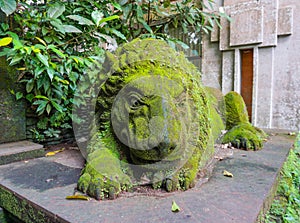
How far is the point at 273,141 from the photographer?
3176 millimetres

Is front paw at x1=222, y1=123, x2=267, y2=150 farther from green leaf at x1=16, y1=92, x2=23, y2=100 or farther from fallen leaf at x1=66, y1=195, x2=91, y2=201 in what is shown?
green leaf at x1=16, y1=92, x2=23, y2=100

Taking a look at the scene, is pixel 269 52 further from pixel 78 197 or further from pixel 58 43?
pixel 78 197

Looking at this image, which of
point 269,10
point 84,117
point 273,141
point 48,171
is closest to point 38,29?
point 84,117

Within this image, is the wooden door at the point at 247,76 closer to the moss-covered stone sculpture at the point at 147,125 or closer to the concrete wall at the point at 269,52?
the concrete wall at the point at 269,52

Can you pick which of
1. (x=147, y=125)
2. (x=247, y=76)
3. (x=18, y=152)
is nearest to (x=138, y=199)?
(x=147, y=125)

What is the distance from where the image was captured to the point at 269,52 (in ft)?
14.6

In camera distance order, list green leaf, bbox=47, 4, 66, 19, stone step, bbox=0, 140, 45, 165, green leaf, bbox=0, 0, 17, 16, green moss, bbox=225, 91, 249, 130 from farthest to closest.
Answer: green moss, bbox=225, 91, 249, 130 < green leaf, bbox=47, 4, 66, 19 < stone step, bbox=0, 140, 45, 165 < green leaf, bbox=0, 0, 17, 16

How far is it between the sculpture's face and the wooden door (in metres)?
3.71

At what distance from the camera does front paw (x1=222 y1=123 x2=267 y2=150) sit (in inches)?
104

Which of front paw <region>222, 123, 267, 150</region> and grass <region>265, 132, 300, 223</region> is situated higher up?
front paw <region>222, 123, 267, 150</region>

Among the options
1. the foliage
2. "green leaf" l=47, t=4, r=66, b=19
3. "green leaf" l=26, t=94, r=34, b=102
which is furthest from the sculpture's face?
"green leaf" l=26, t=94, r=34, b=102

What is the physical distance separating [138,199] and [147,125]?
0.45m

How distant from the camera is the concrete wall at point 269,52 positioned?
13.9 feet

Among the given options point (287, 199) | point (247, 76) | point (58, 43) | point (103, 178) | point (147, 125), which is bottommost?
point (287, 199)
